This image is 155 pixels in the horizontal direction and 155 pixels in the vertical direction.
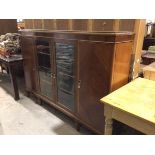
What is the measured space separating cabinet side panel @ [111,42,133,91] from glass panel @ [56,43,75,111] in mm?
544

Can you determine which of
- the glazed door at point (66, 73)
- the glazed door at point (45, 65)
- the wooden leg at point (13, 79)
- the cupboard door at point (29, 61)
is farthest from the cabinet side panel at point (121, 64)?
the wooden leg at point (13, 79)

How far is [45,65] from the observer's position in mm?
2420

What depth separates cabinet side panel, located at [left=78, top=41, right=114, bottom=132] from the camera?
1560mm

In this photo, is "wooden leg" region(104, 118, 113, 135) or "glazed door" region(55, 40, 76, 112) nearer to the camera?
"wooden leg" region(104, 118, 113, 135)

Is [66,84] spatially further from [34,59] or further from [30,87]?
[30,87]

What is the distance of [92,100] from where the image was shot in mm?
1814

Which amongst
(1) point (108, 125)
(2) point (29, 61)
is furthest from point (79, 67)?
(2) point (29, 61)

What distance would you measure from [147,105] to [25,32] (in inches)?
81.1

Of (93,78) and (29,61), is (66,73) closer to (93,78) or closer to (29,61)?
(93,78)

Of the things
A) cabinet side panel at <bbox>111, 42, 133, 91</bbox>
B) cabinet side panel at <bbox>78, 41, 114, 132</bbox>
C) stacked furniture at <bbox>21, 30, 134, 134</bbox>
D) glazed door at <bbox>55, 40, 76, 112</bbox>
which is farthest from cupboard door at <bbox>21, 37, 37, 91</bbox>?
cabinet side panel at <bbox>111, 42, 133, 91</bbox>

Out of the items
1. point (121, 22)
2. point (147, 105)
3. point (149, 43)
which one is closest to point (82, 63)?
point (121, 22)

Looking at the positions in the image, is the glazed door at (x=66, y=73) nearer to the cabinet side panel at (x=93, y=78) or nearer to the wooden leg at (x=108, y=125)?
the cabinet side panel at (x=93, y=78)

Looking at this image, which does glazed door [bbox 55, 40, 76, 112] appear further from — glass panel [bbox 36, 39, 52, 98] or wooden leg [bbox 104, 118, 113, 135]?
wooden leg [bbox 104, 118, 113, 135]

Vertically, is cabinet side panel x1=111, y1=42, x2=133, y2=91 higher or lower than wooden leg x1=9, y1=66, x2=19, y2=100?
higher
